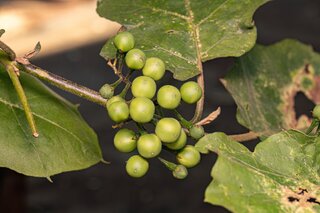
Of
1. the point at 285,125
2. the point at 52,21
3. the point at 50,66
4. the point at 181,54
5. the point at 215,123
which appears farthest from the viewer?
the point at 52,21

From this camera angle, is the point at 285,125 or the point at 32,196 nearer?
the point at 285,125

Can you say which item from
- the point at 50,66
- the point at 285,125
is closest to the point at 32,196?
the point at 50,66

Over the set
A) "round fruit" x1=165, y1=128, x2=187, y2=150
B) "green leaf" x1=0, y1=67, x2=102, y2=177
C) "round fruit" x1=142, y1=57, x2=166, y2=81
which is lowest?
"green leaf" x1=0, y1=67, x2=102, y2=177

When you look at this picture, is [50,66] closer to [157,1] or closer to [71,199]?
[71,199]

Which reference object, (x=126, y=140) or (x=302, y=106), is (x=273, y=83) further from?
(x=302, y=106)

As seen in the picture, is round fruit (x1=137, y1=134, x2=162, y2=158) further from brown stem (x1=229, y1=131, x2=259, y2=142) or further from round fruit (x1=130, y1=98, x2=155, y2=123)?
brown stem (x1=229, y1=131, x2=259, y2=142)

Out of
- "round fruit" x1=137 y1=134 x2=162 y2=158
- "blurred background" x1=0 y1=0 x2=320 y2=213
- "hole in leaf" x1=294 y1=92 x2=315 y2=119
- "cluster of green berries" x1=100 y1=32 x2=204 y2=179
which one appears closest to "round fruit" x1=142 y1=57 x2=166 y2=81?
"cluster of green berries" x1=100 y1=32 x2=204 y2=179

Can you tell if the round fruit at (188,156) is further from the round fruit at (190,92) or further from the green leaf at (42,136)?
the green leaf at (42,136)
